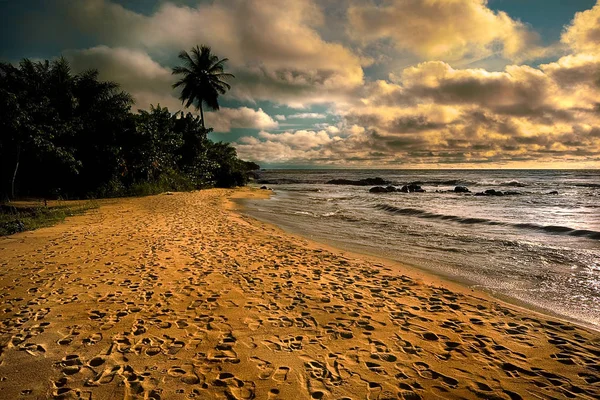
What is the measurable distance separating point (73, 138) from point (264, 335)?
21.9m

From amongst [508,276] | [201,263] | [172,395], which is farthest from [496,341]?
[201,263]

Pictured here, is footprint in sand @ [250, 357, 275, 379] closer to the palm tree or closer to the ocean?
the ocean

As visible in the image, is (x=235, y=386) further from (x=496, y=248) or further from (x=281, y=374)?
(x=496, y=248)

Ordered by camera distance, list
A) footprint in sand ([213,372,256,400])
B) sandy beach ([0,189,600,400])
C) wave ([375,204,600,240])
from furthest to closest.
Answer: wave ([375,204,600,240])
sandy beach ([0,189,600,400])
footprint in sand ([213,372,256,400])

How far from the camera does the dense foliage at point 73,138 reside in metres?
16.0

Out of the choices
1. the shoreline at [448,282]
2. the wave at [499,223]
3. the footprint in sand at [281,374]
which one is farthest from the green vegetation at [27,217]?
the wave at [499,223]

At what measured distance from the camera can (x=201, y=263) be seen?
23.2ft

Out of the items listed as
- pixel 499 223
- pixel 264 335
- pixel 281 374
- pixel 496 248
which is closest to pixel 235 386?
pixel 281 374

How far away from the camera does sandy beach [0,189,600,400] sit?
3.08 metres

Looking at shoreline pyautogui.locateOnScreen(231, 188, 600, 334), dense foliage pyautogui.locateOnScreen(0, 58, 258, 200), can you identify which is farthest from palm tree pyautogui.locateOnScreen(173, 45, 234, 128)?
shoreline pyautogui.locateOnScreen(231, 188, 600, 334)

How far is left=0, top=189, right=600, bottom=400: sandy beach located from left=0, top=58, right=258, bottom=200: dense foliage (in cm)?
1244

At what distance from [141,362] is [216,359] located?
0.83 meters

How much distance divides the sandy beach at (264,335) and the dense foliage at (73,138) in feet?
40.8

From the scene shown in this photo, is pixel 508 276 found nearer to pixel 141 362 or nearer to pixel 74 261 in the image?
pixel 141 362
